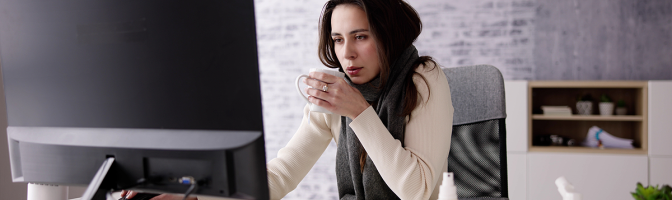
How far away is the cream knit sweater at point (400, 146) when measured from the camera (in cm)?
92

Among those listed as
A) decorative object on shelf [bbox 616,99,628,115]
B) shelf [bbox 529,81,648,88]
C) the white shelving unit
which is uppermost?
shelf [bbox 529,81,648,88]

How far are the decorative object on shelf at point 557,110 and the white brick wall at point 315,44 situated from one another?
0.37 metres

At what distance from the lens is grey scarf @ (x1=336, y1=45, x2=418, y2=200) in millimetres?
1054

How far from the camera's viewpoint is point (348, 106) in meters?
0.89

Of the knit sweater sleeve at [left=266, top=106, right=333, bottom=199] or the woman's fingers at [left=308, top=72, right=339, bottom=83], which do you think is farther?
the knit sweater sleeve at [left=266, top=106, right=333, bottom=199]

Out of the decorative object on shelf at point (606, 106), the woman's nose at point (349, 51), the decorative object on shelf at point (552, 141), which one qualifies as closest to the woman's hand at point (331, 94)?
the woman's nose at point (349, 51)

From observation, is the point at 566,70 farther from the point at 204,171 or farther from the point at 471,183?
the point at 204,171

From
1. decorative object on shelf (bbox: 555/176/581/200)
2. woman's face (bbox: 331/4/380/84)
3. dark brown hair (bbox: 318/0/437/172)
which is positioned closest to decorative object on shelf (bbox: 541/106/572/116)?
dark brown hair (bbox: 318/0/437/172)

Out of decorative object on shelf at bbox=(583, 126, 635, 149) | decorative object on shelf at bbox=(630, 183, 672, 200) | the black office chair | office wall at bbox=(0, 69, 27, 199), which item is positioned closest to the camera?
decorative object on shelf at bbox=(630, 183, 672, 200)

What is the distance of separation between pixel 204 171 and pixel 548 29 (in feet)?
9.56

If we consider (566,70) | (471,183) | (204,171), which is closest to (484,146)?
(471,183)

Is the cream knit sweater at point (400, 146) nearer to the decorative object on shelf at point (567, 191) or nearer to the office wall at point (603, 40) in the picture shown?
the decorative object on shelf at point (567, 191)

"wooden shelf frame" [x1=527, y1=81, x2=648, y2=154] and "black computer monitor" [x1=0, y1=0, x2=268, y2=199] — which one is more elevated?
"black computer monitor" [x1=0, y1=0, x2=268, y2=199]

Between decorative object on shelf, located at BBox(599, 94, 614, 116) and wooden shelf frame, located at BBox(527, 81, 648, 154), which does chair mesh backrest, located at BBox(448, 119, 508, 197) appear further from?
decorative object on shelf, located at BBox(599, 94, 614, 116)
